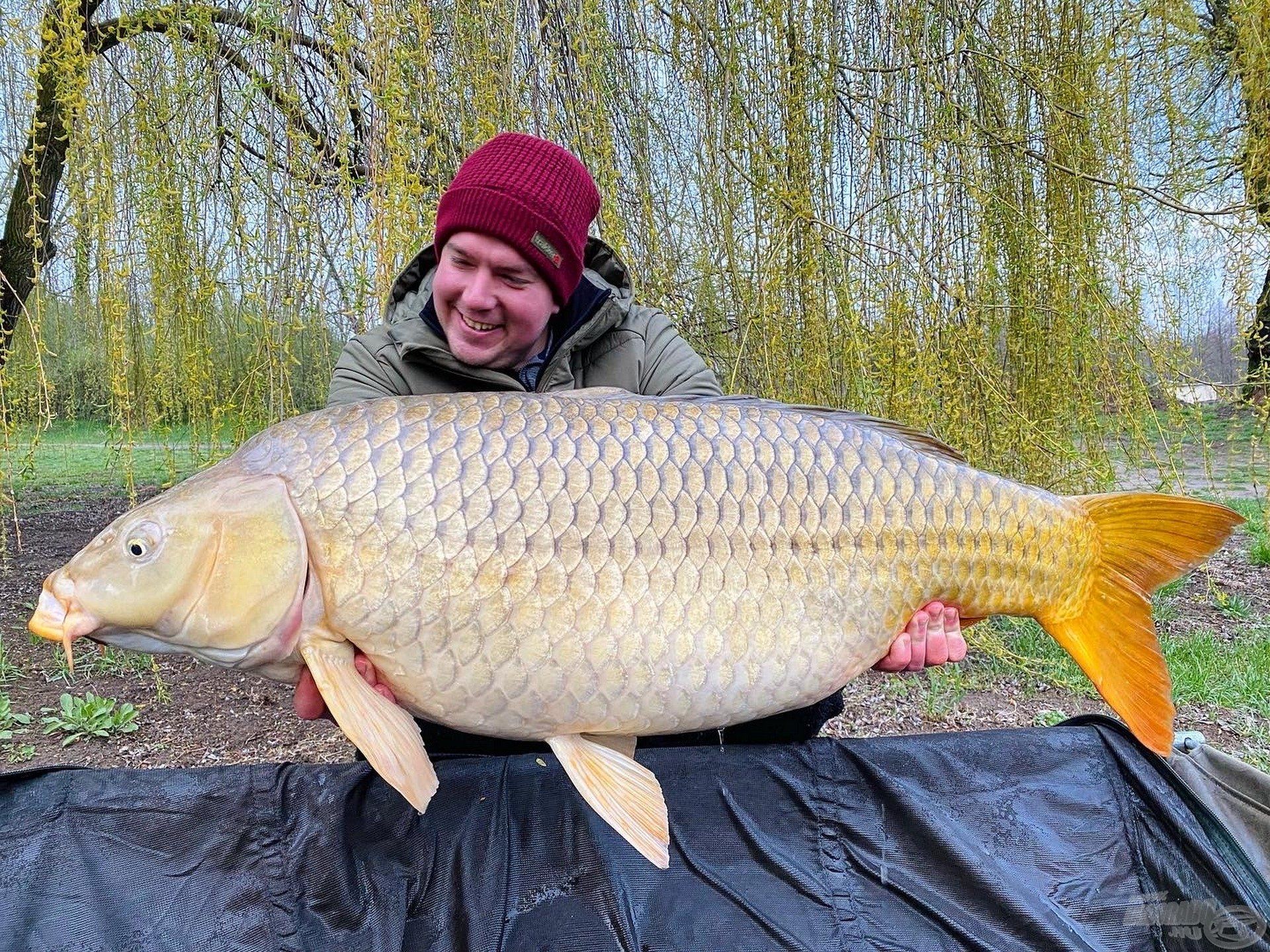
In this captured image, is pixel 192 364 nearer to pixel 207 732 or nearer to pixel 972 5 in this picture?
pixel 207 732

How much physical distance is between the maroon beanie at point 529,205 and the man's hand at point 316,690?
0.64 metres

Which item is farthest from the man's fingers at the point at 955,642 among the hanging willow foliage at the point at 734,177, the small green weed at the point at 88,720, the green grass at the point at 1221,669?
the small green weed at the point at 88,720

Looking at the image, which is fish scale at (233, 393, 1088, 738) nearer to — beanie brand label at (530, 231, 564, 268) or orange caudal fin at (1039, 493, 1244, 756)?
orange caudal fin at (1039, 493, 1244, 756)

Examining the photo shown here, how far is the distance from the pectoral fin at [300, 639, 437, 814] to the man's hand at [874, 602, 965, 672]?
597 millimetres

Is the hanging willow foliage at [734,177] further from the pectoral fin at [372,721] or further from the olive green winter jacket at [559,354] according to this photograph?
the pectoral fin at [372,721]

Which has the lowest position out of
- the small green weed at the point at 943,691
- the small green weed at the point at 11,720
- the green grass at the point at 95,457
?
the small green weed at the point at 943,691

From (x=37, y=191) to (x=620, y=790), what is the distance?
1363mm

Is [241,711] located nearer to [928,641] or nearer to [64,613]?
[64,613]

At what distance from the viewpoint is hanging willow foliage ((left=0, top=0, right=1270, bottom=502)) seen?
5.21ft

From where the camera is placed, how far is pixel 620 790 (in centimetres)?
94

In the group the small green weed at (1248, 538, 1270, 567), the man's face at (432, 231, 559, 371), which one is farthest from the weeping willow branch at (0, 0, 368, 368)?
the small green weed at (1248, 538, 1270, 567)

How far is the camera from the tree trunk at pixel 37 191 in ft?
4.96

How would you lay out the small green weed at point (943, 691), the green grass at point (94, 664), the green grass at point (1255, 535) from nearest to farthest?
the small green weed at point (943, 691)
the green grass at point (94, 664)
the green grass at point (1255, 535)

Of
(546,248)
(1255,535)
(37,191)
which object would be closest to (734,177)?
(546,248)
